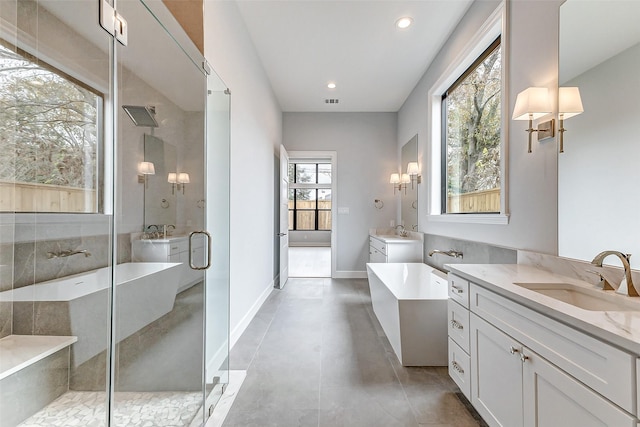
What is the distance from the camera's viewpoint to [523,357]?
1.08 meters

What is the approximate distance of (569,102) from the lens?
4.62 feet

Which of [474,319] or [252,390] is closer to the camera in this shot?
[474,319]

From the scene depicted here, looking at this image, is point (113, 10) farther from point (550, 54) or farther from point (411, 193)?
point (411, 193)

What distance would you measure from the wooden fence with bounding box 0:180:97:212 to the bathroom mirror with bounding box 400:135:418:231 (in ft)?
12.1

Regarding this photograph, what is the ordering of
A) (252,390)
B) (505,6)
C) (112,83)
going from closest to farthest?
(112,83) < (252,390) < (505,6)

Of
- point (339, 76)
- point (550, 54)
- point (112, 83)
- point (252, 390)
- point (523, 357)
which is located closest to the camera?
point (523, 357)

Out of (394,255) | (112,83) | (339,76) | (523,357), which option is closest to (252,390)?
(523,357)

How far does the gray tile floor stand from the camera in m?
1.54

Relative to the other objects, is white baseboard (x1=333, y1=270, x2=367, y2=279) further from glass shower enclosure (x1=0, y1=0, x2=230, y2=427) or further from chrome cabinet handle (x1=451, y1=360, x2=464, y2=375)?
glass shower enclosure (x1=0, y1=0, x2=230, y2=427)

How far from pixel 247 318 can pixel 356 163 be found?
3239 millimetres

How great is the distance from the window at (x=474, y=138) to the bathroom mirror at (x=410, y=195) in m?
0.65

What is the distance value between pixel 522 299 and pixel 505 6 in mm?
2064

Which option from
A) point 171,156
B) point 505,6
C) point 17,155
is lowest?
point 17,155

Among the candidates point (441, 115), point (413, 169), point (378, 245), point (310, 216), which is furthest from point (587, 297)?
point (310, 216)
